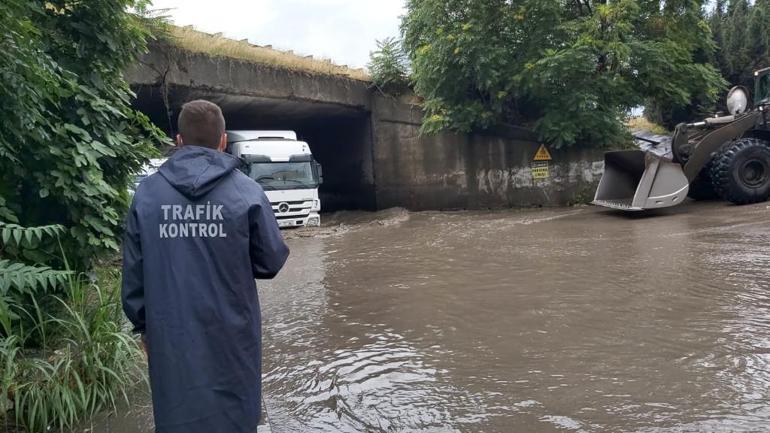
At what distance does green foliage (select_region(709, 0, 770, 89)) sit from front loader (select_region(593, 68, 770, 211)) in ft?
26.1

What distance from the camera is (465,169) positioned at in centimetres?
1655

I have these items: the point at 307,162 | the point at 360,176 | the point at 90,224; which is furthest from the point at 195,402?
the point at 360,176

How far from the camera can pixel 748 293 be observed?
5398mm

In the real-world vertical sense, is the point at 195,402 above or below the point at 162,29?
below

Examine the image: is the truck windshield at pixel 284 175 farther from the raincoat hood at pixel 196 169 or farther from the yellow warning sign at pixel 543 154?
the raincoat hood at pixel 196 169

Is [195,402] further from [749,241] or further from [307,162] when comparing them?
[307,162]

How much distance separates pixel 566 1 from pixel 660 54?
275 centimetres

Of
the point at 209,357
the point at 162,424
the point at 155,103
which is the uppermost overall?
the point at 155,103

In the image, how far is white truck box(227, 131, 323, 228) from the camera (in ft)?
45.1

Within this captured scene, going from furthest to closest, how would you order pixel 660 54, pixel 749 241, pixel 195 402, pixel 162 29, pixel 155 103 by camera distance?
pixel 155 103, pixel 660 54, pixel 162 29, pixel 749 241, pixel 195 402

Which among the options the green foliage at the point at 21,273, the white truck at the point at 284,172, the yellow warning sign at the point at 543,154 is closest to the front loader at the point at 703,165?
the yellow warning sign at the point at 543,154

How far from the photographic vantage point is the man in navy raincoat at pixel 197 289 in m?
2.09

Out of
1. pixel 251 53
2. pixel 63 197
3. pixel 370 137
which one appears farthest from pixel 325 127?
pixel 63 197

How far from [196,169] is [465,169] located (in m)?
14.7
